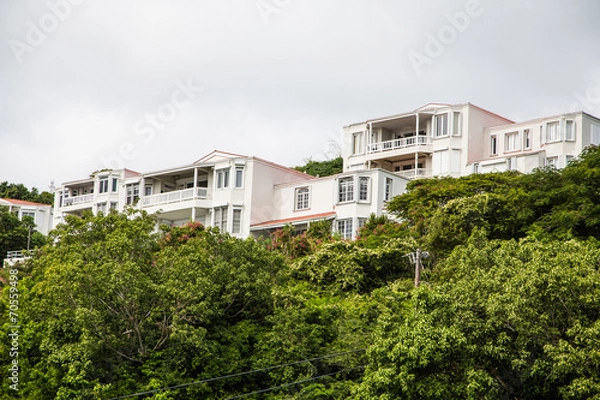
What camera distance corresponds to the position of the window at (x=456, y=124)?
54062mm

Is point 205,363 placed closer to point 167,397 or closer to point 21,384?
point 167,397

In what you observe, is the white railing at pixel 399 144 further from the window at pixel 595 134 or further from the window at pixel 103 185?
the window at pixel 103 185

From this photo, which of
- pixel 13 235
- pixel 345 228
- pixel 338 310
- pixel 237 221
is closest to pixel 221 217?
pixel 237 221

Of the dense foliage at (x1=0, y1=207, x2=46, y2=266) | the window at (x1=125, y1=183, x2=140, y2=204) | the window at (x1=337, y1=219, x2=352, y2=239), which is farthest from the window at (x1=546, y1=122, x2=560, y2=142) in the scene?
the dense foliage at (x1=0, y1=207, x2=46, y2=266)

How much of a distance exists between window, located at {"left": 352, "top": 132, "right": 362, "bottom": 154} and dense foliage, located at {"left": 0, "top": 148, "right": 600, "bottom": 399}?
1613cm

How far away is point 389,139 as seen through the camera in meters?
58.7

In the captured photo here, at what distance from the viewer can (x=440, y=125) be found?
54.8 metres

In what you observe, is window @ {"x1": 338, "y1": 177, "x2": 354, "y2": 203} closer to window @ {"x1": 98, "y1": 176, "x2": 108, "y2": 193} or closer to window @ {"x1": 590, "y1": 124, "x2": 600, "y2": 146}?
window @ {"x1": 590, "y1": 124, "x2": 600, "y2": 146}

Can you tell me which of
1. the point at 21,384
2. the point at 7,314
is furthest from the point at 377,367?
the point at 7,314

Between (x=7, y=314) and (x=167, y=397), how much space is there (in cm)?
791

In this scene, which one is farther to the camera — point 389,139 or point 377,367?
point 389,139

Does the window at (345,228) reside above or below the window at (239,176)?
below

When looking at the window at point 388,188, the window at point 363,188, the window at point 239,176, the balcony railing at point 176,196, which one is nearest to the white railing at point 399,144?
the window at point 388,188

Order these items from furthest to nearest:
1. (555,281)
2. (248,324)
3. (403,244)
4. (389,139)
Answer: (389,139)
(403,244)
(248,324)
(555,281)
